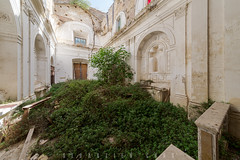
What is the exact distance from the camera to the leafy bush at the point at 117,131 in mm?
1759

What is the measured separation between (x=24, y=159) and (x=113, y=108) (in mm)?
2207

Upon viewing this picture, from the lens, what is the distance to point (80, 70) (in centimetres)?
1102

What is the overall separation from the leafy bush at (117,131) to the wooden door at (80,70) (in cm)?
790

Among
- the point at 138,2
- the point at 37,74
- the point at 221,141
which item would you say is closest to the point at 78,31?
the point at 37,74

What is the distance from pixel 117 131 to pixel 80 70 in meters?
10.4

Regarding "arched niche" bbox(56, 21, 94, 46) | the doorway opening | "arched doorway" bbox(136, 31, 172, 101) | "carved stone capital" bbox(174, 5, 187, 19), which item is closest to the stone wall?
"arched doorway" bbox(136, 31, 172, 101)

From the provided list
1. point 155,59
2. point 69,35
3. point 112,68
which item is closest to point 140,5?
point 155,59

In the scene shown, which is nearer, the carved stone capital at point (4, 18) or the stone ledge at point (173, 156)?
the stone ledge at point (173, 156)

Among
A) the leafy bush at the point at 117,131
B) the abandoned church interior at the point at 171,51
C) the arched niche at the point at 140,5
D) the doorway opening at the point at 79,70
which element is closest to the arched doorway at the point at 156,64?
the abandoned church interior at the point at 171,51

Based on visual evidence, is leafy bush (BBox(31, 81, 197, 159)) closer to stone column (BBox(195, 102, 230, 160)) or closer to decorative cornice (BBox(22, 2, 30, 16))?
stone column (BBox(195, 102, 230, 160))

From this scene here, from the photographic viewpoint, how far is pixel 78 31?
10.6m

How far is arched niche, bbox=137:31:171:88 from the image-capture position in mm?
4172

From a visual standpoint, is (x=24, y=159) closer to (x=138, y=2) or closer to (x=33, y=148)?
(x=33, y=148)

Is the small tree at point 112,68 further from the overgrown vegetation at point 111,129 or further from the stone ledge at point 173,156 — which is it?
A: the stone ledge at point 173,156
